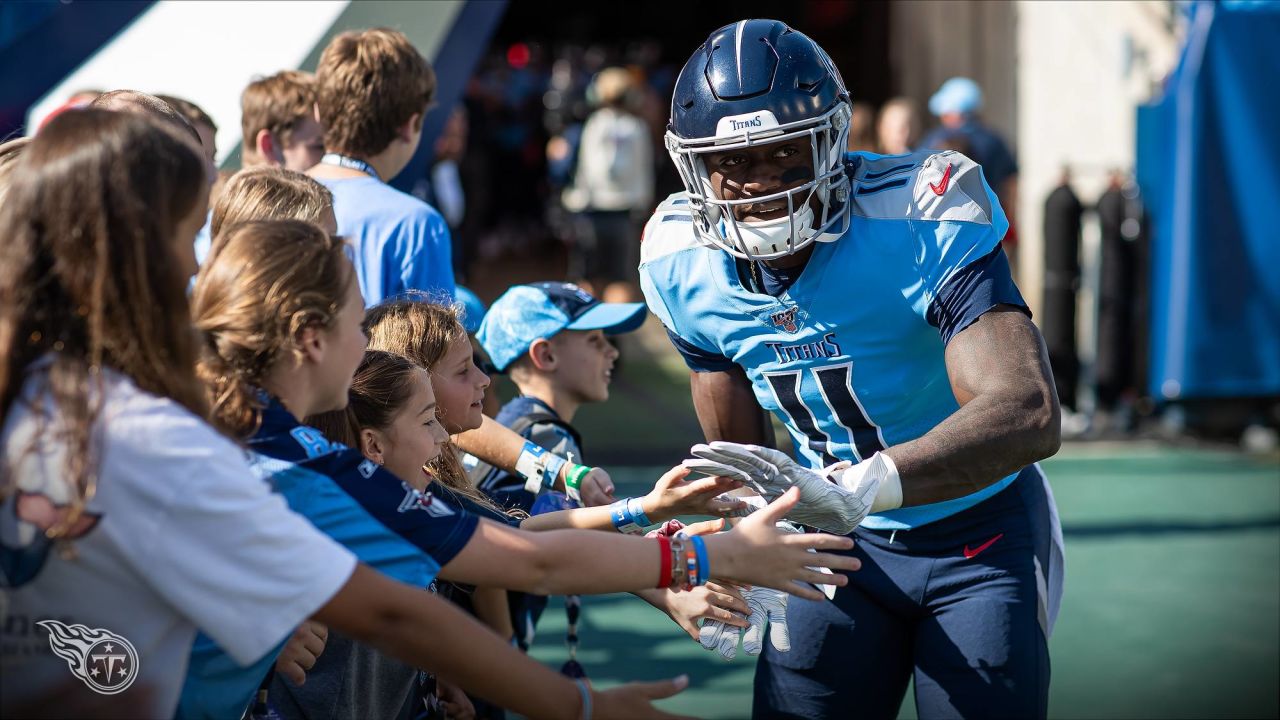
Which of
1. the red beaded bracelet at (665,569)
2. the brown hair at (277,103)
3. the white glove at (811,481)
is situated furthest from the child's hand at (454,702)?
the brown hair at (277,103)

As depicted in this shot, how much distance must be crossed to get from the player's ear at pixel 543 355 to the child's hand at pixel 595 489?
1.91 ft

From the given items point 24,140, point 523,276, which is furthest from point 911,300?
point 523,276

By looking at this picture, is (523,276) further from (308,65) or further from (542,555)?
(542,555)

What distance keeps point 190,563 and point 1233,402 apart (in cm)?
822

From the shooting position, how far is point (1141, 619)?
5406 millimetres

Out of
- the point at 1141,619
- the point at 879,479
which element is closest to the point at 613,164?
the point at 1141,619

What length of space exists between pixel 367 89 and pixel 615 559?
1886 mm

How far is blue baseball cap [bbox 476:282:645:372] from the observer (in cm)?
366

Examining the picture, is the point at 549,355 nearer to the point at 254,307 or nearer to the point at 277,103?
the point at 277,103

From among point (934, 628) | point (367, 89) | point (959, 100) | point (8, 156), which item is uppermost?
point (8, 156)

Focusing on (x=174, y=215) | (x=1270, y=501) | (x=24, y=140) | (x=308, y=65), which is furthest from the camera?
(x=1270, y=501)

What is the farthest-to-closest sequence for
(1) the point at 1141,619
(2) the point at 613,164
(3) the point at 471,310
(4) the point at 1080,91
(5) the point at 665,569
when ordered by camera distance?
1. (4) the point at 1080,91
2. (2) the point at 613,164
3. (1) the point at 1141,619
4. (3) the point at 471,310
5. (5) the point at 665,569

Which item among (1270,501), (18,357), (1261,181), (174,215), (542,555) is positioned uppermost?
(174,215)

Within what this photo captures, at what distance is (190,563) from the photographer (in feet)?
5.50
